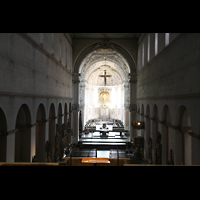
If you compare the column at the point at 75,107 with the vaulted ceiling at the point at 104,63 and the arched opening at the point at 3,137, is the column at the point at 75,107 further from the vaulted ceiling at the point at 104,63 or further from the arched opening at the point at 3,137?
the arched opening at the point at 3,137

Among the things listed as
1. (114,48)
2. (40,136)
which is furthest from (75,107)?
(40,136)

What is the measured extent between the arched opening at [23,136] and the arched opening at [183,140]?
715cm

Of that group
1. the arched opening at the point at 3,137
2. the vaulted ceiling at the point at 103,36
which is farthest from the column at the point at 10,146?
the vaulted ceiling at the point at 103,36

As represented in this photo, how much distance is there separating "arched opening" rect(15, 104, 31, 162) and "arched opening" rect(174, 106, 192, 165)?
7.15 metres

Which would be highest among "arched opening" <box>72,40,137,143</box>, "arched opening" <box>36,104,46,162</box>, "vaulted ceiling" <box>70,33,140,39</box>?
"vaulted ceiling" <box>70,33,140,39</box>

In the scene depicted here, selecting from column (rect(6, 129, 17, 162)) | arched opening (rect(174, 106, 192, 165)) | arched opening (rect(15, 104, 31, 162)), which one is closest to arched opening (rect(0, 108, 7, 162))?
column (rect(6, 129, 17, 162))

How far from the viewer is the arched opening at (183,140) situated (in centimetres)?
1005

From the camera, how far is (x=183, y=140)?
34.1 ft

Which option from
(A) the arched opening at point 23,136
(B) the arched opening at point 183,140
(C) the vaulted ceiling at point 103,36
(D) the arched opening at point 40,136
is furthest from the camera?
(C) the vaulted ceiling at point 103,36

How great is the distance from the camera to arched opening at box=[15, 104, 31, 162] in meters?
10.3

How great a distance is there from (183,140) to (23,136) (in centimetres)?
767

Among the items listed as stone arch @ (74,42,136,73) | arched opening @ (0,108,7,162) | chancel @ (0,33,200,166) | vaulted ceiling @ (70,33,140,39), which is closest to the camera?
arched opening @ (0,108,7,162)

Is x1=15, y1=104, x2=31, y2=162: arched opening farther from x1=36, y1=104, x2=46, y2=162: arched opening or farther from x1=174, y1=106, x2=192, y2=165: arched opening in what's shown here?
x1=174, y1=106, x2=192, y2=165: arched opening
